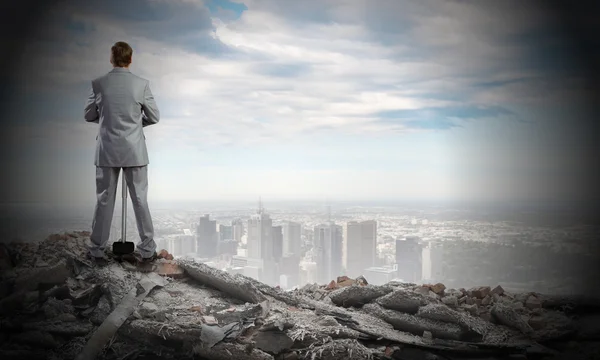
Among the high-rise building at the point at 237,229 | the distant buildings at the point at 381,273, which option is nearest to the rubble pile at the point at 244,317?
the distant buildings at the point at 381,273

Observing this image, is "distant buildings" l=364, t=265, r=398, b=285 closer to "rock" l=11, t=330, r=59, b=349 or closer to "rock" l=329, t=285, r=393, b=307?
"rock" l=329, t=285, r=393, b=307

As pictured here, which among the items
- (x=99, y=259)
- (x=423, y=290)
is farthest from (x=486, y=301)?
(x=99, y=259)

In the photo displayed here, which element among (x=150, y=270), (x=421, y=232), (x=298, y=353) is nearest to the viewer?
(x=298, y=353)

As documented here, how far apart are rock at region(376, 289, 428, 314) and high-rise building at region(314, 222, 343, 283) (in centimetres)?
100

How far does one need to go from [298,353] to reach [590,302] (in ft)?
5.91

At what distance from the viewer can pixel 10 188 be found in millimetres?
3318

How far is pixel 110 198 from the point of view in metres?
2.89

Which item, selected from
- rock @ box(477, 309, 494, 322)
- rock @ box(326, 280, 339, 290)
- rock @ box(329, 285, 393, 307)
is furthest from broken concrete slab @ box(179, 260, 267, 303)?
rock @ box(477, 309, 494, 322)

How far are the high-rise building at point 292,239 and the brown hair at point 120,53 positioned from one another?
1726 millimetres

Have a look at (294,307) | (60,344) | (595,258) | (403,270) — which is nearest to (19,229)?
(60,344)

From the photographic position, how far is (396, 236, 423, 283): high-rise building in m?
3.87

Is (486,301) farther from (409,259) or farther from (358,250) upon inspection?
(358,250)

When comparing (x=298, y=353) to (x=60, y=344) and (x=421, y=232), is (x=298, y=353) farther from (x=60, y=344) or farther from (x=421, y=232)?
(x=421, y=232)

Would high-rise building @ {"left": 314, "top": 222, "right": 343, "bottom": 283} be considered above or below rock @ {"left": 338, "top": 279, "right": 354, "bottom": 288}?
above
